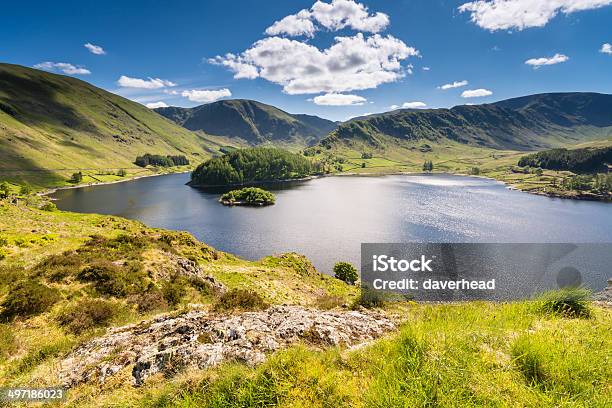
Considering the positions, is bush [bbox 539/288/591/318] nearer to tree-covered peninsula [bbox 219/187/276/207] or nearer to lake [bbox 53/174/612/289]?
lake [bbox 53/174/612/289]

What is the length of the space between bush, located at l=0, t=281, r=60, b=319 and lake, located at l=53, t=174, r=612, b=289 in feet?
194

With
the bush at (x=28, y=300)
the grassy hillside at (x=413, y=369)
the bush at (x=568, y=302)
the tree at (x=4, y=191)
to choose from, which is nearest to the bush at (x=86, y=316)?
the grassy hillside at (x=413, y=369)

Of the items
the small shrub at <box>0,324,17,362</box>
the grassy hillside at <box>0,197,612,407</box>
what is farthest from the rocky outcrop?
the small shrub at <box>0,324,17,362</box>

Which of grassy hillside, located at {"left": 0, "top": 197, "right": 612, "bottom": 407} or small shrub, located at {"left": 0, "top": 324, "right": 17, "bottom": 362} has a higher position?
grassy hillside, located at {"left": 0, "top": 197, "right": 612, "bottom": 407}

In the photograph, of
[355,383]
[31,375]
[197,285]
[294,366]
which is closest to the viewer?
[355,383]

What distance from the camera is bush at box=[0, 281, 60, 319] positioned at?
15990 mm

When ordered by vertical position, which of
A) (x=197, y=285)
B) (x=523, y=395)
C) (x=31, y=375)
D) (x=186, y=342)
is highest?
(x=523, y=395)

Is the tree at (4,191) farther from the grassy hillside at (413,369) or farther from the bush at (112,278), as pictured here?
the grassy hillside at (413,369)

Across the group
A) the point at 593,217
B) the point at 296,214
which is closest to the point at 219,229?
the point at 296,214

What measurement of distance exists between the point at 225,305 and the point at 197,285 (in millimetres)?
10660

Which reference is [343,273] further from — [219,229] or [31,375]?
[219,229]

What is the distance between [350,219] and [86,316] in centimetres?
11514

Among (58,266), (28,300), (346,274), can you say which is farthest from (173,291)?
(346,274)

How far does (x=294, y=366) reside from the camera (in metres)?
5.84
